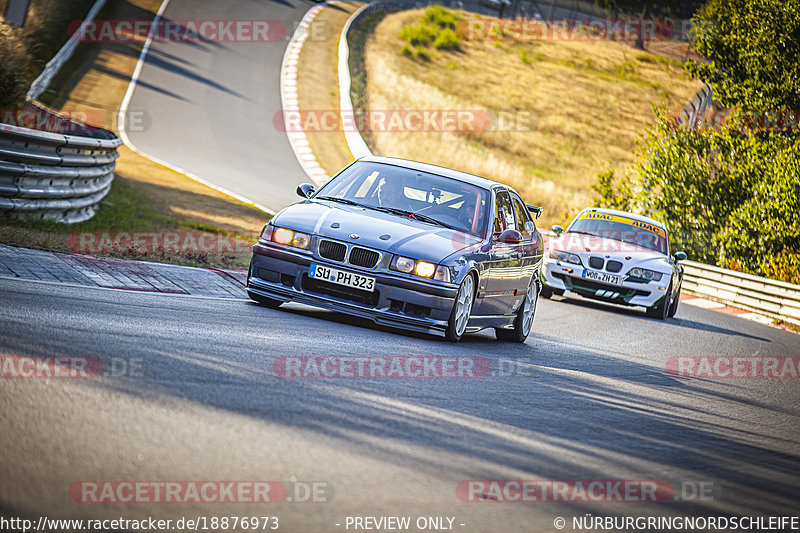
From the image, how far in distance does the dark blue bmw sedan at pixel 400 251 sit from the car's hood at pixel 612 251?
6.04 meters

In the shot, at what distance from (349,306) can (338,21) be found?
47134 millimetres

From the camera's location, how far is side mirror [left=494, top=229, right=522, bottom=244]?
32.7ft

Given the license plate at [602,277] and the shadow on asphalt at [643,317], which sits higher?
the license plate at [602,277]

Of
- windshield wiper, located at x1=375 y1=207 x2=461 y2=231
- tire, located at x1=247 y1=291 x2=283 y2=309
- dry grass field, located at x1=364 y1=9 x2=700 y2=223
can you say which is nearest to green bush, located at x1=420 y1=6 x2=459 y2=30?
dry grass field, located at x1=364 y1=9 x2=700 y2=223

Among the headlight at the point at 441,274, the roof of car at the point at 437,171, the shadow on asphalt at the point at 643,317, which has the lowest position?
the shadow on asphalt at the point at 643,317

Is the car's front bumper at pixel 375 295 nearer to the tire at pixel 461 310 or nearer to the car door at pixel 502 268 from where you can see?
the tire at pixel 461 310

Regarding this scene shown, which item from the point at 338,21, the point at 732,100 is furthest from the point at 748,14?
the point at 338,21

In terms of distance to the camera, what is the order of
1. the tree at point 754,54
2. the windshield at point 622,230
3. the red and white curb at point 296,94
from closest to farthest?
the windshield at point 622,230 → the tree at point 754,54 → the red and white curb at point 296,94

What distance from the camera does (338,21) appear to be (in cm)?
5384

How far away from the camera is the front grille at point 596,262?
1631cm

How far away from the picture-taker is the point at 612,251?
16609mm

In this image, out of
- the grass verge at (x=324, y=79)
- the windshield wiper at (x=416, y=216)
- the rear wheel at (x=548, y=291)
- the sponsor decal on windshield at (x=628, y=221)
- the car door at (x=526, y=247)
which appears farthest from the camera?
the grass verge at (x=324, y=79)

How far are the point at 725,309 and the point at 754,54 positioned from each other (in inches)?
381

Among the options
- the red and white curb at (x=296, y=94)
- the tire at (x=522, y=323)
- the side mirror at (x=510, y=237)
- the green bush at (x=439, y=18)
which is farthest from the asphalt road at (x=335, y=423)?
the green bush at (x=439, y=18)
